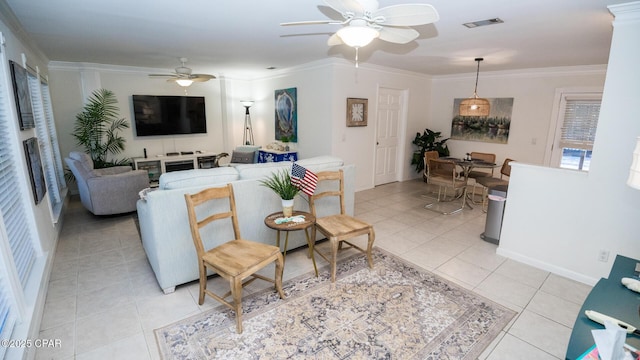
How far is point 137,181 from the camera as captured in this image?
4363 mm

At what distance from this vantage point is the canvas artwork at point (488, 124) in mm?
5973

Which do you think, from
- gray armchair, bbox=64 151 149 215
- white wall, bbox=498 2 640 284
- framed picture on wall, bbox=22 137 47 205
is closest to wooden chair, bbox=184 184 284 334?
framed picture on wall, bbox=22 137 47 205

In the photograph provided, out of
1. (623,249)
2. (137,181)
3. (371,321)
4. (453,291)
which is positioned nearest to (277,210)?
(371,321)

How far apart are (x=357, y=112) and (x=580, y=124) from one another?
3857 millimetres

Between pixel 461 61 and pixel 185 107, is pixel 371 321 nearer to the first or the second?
pixel 461 61

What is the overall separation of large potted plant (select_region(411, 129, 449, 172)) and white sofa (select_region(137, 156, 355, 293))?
4346 millimetres

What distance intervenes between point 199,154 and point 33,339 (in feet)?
16.5

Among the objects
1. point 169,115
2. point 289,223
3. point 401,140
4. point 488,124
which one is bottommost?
point 289,223

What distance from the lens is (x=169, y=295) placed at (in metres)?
2.53

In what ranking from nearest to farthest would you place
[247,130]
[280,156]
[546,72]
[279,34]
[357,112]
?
[279,34] < [546,72] < [357,112] < [280,156] < [247,130]

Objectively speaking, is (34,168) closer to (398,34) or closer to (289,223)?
(289,223)

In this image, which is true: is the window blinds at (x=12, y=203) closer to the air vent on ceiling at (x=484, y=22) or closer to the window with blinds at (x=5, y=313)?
the window with blinds at (x=5, y=313)

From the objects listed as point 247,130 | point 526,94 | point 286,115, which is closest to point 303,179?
point 286,115

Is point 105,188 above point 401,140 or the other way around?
the other way around
